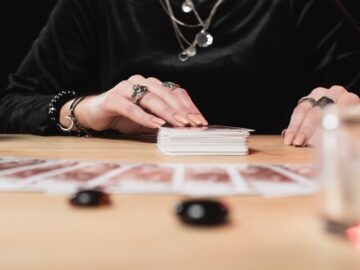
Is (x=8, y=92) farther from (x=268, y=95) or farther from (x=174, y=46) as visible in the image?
(x=268, y=95)

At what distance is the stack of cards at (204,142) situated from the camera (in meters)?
0.73

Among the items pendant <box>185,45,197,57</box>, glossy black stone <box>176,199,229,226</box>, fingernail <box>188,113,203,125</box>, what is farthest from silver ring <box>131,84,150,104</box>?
glossy black stone <box>176,199,229,226</box>

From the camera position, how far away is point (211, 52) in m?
1.40

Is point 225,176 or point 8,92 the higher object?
point 8,92

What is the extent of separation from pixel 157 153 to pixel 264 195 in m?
0.35

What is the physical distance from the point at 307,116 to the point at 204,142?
32cm

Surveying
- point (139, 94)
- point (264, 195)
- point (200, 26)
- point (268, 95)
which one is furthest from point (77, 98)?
point (264, 195)

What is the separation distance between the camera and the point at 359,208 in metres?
0.31

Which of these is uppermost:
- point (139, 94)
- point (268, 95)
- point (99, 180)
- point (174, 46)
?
point (174, 46)

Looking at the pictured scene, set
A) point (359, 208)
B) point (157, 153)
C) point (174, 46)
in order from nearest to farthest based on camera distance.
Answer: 1. point (359, 208)
2. point (157, 153)
3. point (174, 46)

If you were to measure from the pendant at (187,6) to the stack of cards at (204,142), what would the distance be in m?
0.75

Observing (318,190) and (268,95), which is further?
(268,95)

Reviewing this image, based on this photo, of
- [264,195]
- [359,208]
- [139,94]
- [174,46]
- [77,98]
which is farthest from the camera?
[174,46]

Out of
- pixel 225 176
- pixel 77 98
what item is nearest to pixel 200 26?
pixel 77 98
